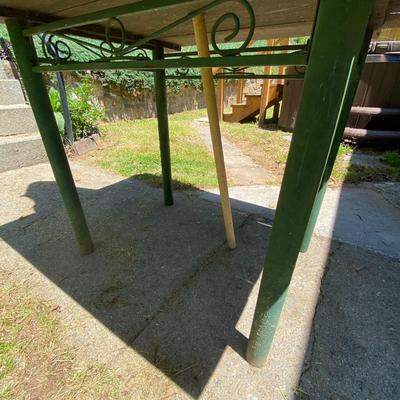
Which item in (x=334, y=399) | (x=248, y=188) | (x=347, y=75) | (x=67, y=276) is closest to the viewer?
(x=347, y=75)

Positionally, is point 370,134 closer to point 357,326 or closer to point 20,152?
point 357,326

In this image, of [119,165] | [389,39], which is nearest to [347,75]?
[119,165]

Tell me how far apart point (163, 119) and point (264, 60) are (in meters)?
1.62

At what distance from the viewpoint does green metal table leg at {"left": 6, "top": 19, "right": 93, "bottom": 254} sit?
1.40m

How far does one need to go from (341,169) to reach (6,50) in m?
5.89

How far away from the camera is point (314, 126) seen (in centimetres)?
72

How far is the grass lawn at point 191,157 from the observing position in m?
3.63

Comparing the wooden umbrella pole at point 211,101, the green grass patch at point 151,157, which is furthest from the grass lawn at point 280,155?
the wooden umbrella pole at point 211,101

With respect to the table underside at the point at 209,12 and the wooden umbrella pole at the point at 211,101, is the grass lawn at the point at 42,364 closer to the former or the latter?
the wooden umbrella pole at the point at 211,101

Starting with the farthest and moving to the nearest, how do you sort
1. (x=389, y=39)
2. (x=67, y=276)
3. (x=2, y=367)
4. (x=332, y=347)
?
(x=389, y=39) → (x=67, y=276) → (x=332, y=347) → (x=2, y=367)

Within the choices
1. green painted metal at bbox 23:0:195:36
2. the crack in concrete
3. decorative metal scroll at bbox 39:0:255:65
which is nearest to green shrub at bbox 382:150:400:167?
the crack in concrete

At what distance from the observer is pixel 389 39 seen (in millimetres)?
5125

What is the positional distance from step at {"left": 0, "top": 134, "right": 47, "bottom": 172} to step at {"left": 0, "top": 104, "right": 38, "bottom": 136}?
0.39 feet

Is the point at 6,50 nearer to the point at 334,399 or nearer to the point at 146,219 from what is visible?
the point at 146,219
